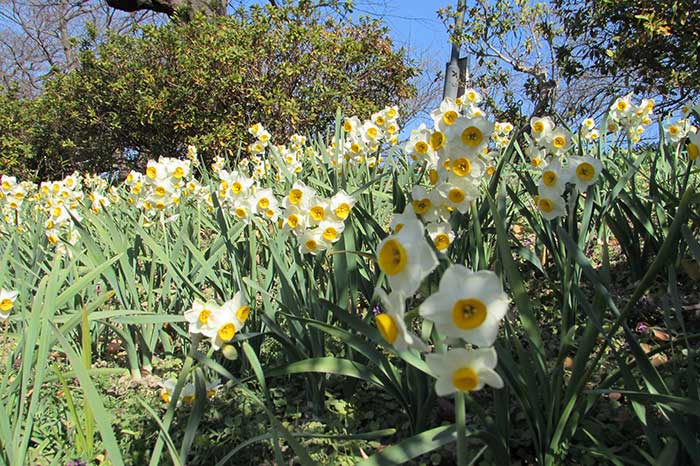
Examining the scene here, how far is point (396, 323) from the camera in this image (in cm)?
67

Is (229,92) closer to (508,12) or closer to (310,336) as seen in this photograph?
(508,12)

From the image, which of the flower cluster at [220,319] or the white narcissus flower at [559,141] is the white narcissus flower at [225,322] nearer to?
the flower cluster at [220,319]

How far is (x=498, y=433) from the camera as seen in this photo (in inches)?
45.0

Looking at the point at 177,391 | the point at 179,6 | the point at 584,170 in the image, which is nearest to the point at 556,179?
the point at 584,170

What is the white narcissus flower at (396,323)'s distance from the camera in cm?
66

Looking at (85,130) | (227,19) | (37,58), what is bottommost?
(85,130)

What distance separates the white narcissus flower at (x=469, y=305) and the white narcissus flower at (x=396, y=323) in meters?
0.03

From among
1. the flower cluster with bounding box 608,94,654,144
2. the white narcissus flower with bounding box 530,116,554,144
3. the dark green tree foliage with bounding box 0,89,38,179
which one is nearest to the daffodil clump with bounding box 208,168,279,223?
the white narcissus flower with bounding box 530,116,554,144

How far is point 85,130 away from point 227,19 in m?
3.00

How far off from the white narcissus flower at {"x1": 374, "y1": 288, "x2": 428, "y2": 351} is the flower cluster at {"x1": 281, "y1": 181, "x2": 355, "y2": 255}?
72 cm

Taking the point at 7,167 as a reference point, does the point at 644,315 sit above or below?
below

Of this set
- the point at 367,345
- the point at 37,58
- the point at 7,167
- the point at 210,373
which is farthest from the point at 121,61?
the point at 37,58

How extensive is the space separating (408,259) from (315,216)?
77cm

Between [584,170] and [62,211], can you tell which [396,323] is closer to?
[584,170]
